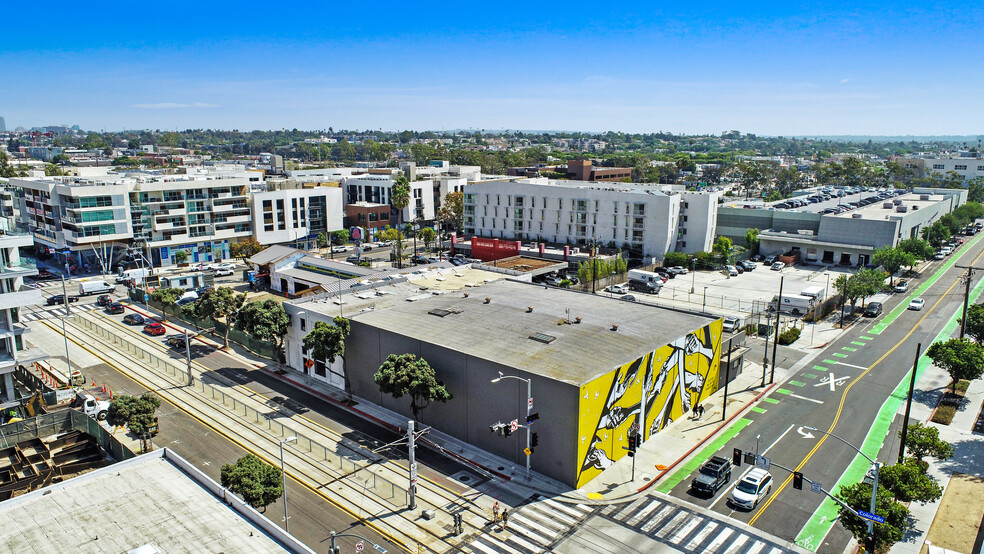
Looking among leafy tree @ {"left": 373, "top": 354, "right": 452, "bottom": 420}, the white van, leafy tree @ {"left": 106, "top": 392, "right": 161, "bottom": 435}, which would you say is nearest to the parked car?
leafy tree @ {"left": 373, "top": 354, "right": 452, "bottom": 420}

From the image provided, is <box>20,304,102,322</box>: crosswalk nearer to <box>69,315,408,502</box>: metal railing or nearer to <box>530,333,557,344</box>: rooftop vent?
<box>69,315,408,502</box>: metal railing

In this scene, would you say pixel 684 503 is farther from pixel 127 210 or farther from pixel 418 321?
pixel 127 210

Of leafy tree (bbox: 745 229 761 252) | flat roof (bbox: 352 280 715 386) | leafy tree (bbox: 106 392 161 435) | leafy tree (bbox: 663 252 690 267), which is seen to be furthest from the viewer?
leafy tree (bbox: 745 229 761 252)

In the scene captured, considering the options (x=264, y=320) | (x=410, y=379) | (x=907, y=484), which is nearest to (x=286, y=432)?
(x=410, y=379)

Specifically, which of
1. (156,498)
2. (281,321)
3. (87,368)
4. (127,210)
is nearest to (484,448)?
(156,498)

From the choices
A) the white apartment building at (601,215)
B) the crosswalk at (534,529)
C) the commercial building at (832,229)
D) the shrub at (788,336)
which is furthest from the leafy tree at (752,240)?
the crosswalk at (534,529)

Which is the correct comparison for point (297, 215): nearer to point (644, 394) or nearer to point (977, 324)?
point (644, 394)
